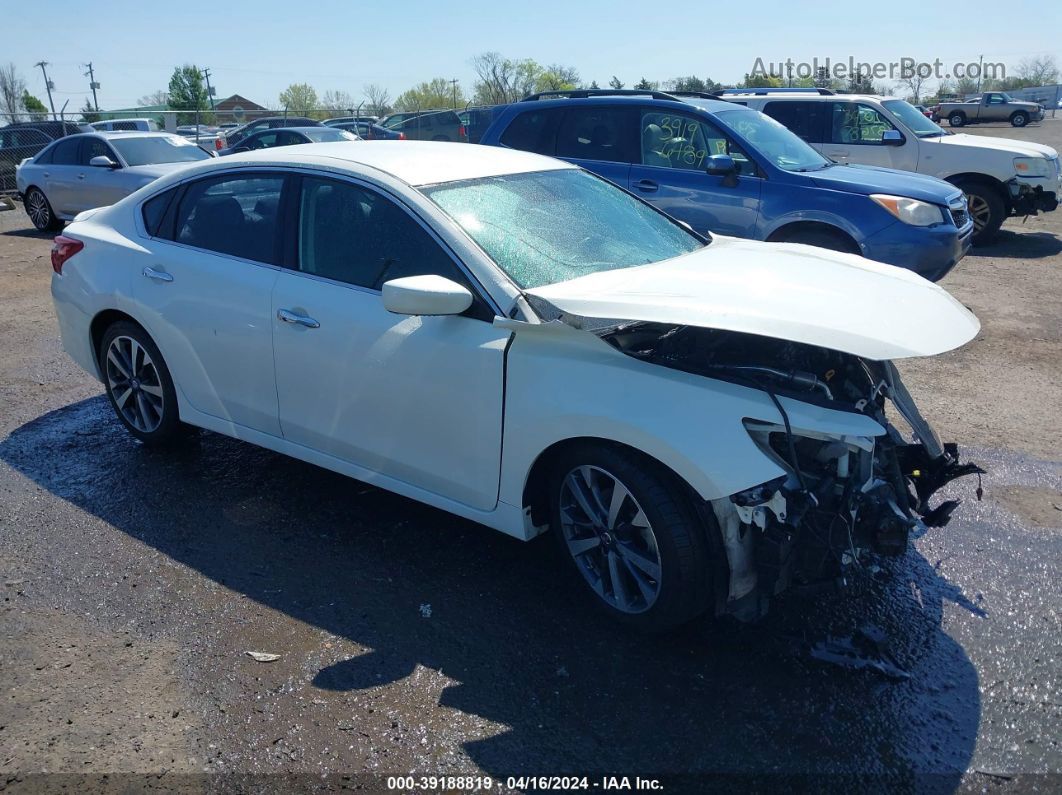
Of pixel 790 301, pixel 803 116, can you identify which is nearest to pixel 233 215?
pixel 790 301

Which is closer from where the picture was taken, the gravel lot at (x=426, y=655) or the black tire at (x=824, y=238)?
the gravel lot at (x=426, y=655)

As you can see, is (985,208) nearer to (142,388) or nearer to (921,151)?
(921,151)

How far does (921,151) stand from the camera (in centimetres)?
1174

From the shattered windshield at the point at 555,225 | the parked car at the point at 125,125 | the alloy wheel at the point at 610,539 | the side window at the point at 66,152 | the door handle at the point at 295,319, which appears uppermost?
the parked car at the point at 125,125

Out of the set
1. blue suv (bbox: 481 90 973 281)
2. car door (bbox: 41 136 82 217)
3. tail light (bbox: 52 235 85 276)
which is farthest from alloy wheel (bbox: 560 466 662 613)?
car door (bbox: 41 136 82 217)

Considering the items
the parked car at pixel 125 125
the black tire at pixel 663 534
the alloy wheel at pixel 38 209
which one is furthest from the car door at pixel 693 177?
the parked car at pixel 125 125

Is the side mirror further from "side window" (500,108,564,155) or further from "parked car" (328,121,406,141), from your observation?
"parked car" (328,121,406,141)

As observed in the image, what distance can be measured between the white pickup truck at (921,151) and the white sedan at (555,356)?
8.06 m

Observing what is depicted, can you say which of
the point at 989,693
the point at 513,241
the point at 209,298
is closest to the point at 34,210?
the point at 209,298

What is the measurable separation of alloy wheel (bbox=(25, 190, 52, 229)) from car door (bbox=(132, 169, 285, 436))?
11336 millimetres

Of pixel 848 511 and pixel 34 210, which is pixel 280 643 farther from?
pixel 34 210

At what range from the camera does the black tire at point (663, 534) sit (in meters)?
3.20

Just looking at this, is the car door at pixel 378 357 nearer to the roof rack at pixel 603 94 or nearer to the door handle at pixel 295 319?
the door handle at pixel 295 319

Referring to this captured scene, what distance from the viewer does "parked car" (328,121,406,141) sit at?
2372 centimetres
